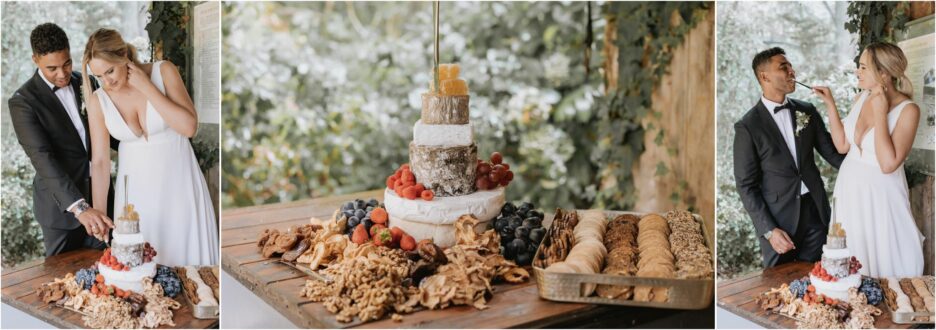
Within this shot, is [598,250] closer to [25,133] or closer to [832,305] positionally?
[832,305]

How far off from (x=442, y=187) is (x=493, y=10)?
3153mm

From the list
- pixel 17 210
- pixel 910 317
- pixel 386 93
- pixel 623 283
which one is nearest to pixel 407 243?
pixel 623 283

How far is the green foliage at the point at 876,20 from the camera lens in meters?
2.73

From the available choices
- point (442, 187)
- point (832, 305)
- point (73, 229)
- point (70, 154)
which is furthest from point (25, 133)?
point (832, 305)

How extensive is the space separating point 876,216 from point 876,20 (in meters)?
0.68

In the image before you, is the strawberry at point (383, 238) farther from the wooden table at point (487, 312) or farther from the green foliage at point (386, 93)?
the green foliage at point (386, 93)

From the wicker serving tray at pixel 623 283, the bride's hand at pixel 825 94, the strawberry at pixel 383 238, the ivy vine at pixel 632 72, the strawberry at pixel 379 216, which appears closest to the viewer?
the wicker serving tray at pixel 623 283

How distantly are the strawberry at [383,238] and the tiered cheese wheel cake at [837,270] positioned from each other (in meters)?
1.54

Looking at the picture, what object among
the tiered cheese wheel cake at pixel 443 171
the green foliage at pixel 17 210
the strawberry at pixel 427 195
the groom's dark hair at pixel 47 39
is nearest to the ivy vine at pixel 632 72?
the tiered cheese wheel cake at pixel 443 171

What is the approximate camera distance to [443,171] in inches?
126

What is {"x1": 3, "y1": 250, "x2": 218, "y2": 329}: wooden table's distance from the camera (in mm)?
2516

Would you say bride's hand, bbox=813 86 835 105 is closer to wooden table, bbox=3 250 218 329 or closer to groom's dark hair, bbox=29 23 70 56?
wooden table, bbox=3 250 218 329

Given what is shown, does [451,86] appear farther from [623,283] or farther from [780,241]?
[780,241]

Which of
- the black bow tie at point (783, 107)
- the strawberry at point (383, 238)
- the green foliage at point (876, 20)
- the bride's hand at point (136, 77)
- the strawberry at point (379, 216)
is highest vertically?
the green foliage at point (876, 20)
